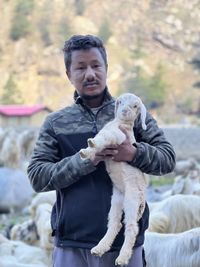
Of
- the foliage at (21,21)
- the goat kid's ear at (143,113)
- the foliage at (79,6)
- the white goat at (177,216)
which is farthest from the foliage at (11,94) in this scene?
the goat kid's ear at (143,113)

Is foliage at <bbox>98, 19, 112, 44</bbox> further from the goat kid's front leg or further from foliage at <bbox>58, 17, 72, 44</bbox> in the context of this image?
the goat kid's front leg

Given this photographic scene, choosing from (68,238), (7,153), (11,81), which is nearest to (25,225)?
(68,238)

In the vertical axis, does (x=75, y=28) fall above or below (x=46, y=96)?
above

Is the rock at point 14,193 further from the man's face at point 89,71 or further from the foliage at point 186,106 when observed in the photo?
the foliage at point 186,106

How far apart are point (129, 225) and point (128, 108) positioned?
0.39m

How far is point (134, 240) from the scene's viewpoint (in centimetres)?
239

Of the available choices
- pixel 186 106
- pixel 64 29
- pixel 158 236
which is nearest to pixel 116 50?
pixel 64 29

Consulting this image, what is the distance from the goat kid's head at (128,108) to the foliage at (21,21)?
50807 millimetres

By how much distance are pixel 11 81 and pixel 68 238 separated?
43976 mm

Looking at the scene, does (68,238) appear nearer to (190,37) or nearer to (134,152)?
(134,152)

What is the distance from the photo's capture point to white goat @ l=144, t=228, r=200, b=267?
11.9 ft

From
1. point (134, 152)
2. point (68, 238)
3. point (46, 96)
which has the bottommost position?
point (46, 96)

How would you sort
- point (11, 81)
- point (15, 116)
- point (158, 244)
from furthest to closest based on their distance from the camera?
1. point (11, 81)
2. point (15, 116)
3. point (158, 244)

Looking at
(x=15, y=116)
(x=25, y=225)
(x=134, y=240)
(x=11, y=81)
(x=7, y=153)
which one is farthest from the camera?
(x=11, y=81)
